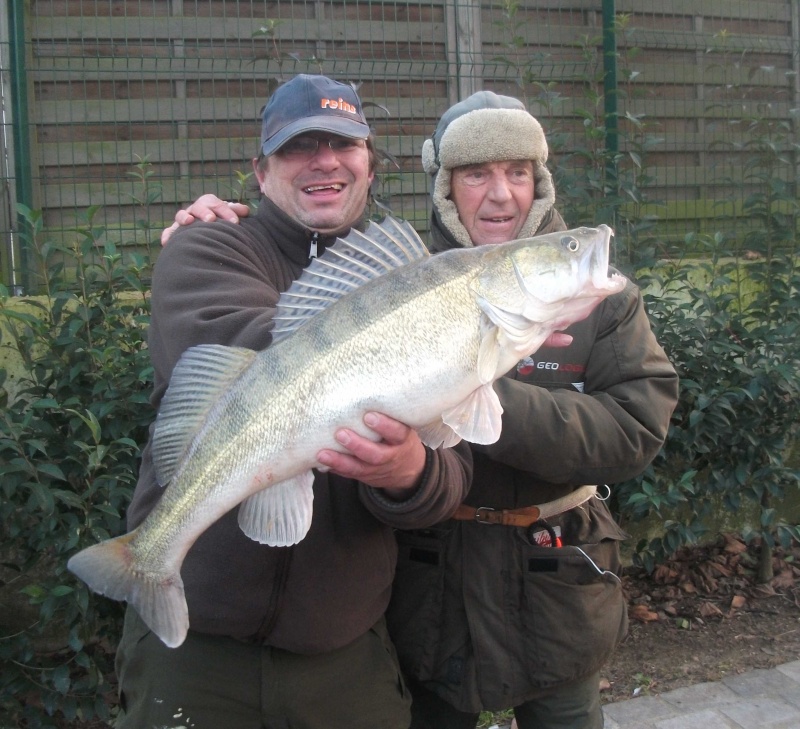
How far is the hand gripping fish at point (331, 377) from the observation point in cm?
200

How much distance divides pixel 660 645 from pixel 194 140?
3828 millimetres

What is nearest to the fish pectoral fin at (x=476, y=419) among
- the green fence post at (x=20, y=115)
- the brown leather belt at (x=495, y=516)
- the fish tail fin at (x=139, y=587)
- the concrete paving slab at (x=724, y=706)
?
the brown leather belt at (x=495, y=516)

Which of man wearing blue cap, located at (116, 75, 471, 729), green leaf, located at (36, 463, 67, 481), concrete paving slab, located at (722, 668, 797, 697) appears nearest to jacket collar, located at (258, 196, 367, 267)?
man wearing blue cap, located at (116, 75, 471, 729)

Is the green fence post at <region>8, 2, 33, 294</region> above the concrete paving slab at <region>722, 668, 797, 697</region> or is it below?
above

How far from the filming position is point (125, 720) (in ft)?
8.01

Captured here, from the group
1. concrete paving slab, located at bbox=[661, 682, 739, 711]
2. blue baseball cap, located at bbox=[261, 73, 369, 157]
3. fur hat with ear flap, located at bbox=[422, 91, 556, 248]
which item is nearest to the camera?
blue baseball cap, located at bbox=[261, 73, 369, 157]

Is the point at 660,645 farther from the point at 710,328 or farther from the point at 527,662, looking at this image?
the point at 527,662

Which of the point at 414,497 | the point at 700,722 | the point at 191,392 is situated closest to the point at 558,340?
the point at 414,497

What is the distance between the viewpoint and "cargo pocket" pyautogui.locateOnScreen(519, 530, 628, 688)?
262 centimetres

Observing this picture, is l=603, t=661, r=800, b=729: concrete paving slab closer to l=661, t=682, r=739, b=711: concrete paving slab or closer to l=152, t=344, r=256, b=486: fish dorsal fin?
l=661, t=682, r=739, b=711: concrete paving slab

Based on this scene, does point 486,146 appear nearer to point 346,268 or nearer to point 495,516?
point 346,268

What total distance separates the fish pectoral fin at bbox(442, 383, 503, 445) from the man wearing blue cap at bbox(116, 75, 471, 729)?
0.12 meters

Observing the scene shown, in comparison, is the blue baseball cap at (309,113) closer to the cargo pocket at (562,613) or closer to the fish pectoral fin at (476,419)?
the fish pectoral fin at (476,419)

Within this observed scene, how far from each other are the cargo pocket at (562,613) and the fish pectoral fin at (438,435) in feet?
2.16
